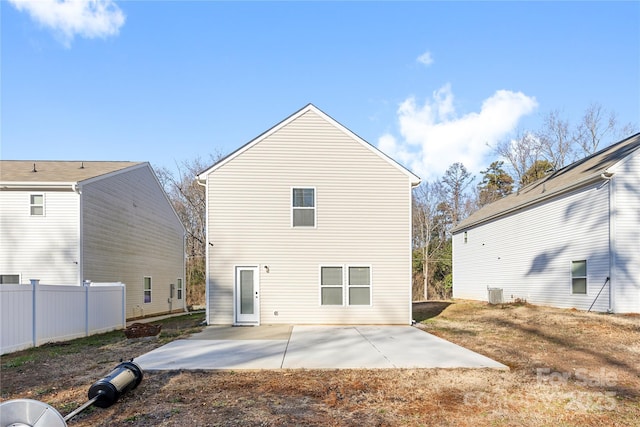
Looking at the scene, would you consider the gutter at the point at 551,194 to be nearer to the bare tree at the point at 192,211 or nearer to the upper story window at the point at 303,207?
the upper story window at the point at 303,207

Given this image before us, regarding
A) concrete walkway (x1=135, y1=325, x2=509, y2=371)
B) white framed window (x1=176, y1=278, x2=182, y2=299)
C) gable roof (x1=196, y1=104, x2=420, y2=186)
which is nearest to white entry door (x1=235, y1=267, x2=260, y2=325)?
concrete walkway (x1=135, y1=325, x2=509, y2=371)

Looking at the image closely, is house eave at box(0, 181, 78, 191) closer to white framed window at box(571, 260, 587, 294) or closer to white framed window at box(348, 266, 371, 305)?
white framed window at box(348, 266, 371, 305)

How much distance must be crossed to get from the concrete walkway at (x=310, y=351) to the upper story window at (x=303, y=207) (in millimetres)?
3401

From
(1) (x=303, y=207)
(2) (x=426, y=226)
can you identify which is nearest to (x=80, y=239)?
(1) (x=303, y=207)

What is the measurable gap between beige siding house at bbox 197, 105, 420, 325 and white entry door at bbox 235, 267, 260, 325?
31 millimetres

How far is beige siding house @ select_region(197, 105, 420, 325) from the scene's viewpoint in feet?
42.9

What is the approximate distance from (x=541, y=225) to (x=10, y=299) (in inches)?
690

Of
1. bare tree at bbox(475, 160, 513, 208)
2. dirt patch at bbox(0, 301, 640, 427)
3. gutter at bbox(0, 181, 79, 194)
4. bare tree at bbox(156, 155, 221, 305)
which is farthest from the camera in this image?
bare tree at bbox(475, 160, 513, 208)

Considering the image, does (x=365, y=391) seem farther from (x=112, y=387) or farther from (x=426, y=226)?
(x=426, y=226)

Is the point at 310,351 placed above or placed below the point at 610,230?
below

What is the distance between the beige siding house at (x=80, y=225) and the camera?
1386 centimetres

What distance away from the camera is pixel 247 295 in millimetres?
13078

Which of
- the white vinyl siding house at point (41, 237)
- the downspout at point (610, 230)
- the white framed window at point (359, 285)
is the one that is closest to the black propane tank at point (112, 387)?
the white framed window at point (359, 285)

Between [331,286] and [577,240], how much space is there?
886 centimetres
